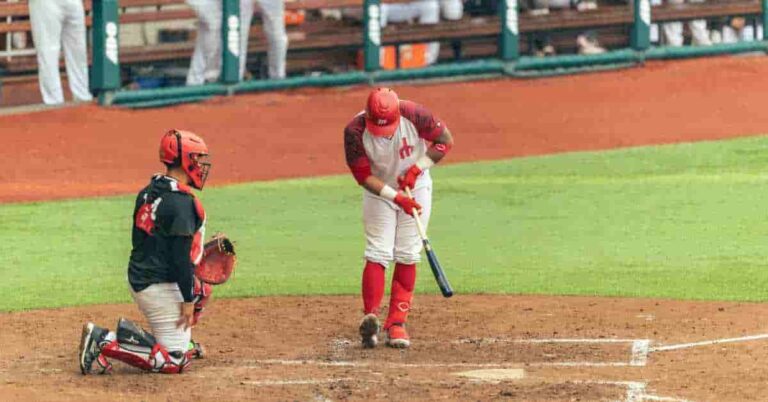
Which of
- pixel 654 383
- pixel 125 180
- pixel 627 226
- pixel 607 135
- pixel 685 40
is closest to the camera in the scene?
pixel 654 383

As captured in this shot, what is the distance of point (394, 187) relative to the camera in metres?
8.41

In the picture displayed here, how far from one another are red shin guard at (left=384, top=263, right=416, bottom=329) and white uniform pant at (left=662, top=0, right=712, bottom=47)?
12906 millimetres

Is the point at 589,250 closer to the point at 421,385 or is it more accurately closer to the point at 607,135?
the point at 421,385

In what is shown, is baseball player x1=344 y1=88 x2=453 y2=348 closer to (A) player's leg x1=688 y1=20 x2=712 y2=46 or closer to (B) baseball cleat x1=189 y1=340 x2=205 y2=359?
(B) baseball cleat x1=189 y1=340 x2=205 y2=359

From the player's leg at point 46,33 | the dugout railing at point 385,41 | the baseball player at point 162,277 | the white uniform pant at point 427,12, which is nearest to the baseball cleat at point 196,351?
the baseball player at point 162,277

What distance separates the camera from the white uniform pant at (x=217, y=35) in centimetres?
1809

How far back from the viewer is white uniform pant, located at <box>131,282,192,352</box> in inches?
298

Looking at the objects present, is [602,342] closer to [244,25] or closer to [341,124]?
[341,124]

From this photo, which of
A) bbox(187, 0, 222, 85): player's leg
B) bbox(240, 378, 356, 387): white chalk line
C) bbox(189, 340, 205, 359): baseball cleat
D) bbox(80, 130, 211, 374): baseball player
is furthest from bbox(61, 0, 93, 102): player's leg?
bbox(240, 378, 356, 387): white chalk line

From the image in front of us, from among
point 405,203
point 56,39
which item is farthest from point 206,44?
point 405,203

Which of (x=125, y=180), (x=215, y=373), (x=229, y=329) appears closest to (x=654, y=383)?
(x=215, y=373)

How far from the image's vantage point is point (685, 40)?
20828 millimetres

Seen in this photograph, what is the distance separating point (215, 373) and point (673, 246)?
14.8 ft

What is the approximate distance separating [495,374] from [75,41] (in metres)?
10.7
